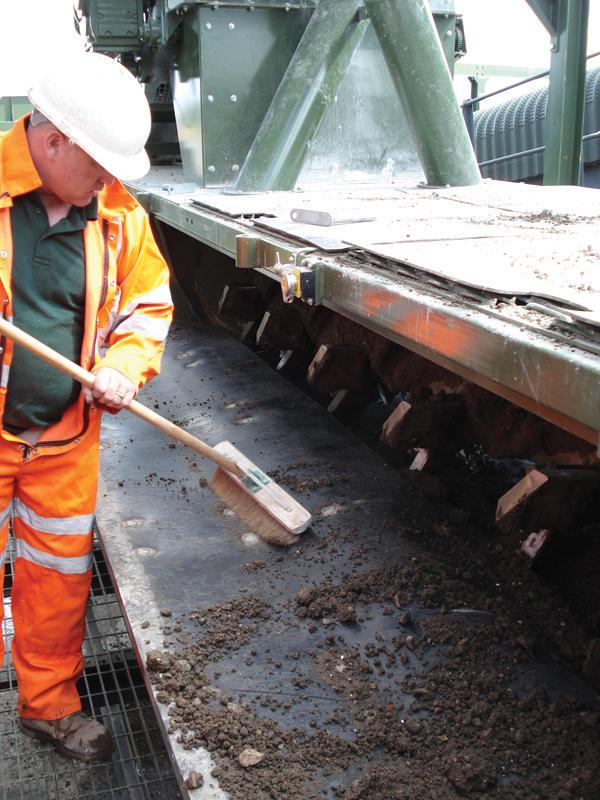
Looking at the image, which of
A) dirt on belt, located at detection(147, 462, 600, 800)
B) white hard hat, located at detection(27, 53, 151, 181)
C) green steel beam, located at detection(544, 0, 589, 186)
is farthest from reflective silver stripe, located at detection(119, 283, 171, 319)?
green steel beam, located at detection(544, 0, 589, 186)

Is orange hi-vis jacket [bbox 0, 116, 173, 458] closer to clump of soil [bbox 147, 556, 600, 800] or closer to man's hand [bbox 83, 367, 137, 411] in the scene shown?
man's hand [bbox 83, 367, 137, 411]

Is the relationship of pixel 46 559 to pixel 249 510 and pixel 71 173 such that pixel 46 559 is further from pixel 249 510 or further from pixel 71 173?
pixel 71 173

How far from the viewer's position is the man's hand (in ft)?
6.62

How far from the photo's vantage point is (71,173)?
1.89 meters

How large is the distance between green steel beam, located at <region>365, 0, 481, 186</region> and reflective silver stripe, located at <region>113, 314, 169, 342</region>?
170 centimetres

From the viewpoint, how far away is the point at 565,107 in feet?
16.5

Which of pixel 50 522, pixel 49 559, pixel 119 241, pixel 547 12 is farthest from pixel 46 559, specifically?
pixel 547 12

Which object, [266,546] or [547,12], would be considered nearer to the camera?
[266,546]

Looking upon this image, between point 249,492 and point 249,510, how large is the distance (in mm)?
57

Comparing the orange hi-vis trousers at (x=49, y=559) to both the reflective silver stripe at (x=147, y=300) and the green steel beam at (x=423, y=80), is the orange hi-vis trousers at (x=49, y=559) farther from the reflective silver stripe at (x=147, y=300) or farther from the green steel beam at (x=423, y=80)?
the green steel beam at (x=423, y=80)

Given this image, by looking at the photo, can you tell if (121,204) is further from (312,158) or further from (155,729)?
(312,158)

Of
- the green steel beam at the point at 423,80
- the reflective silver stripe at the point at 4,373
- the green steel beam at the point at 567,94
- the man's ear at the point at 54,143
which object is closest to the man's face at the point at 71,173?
the man's ear at the point at 54,143

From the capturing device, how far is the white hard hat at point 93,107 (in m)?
1.84

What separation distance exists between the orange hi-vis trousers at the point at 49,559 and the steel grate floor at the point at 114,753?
15cm
